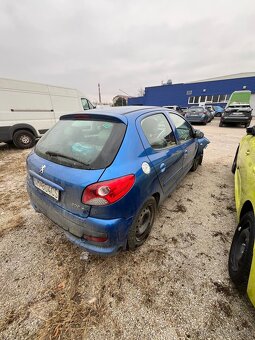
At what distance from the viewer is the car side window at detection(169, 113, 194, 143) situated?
10.4ft

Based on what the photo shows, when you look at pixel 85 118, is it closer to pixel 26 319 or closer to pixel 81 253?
pixel 81 253

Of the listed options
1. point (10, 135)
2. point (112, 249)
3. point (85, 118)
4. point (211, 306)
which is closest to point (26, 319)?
point (112, 249)

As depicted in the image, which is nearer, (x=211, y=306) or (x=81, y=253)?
(x=211, y=306)

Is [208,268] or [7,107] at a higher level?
[7,107]

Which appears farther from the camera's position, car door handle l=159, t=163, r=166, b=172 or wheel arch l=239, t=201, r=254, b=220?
car door handle l=159, t=163, r=166, b=172

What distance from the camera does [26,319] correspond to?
5.05 feet

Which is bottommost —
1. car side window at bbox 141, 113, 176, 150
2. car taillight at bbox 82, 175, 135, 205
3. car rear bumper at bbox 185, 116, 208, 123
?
car rear bumper at bbox 185, 116, 208, 123

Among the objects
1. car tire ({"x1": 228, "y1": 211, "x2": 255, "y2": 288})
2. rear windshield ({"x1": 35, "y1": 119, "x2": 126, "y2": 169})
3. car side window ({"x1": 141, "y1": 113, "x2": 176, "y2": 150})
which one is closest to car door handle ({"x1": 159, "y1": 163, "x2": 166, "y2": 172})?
car side window ({"x1": 141, "y1": 113, "x2": 176, "y2": 150})

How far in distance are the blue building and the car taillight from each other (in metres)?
34.7

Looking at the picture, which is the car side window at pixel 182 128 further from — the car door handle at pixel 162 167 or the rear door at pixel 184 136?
the car door handle at pixel 162 167

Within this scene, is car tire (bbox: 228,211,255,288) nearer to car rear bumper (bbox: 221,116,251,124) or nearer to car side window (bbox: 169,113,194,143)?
car side window (bbox: 169,113,194,143)

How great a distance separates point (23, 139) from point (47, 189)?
6420 millimetres

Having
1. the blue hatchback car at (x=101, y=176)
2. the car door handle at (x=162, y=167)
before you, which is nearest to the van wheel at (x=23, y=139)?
the blue hatchback car at (x=101, y=176)

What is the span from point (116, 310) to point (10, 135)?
7.13m
